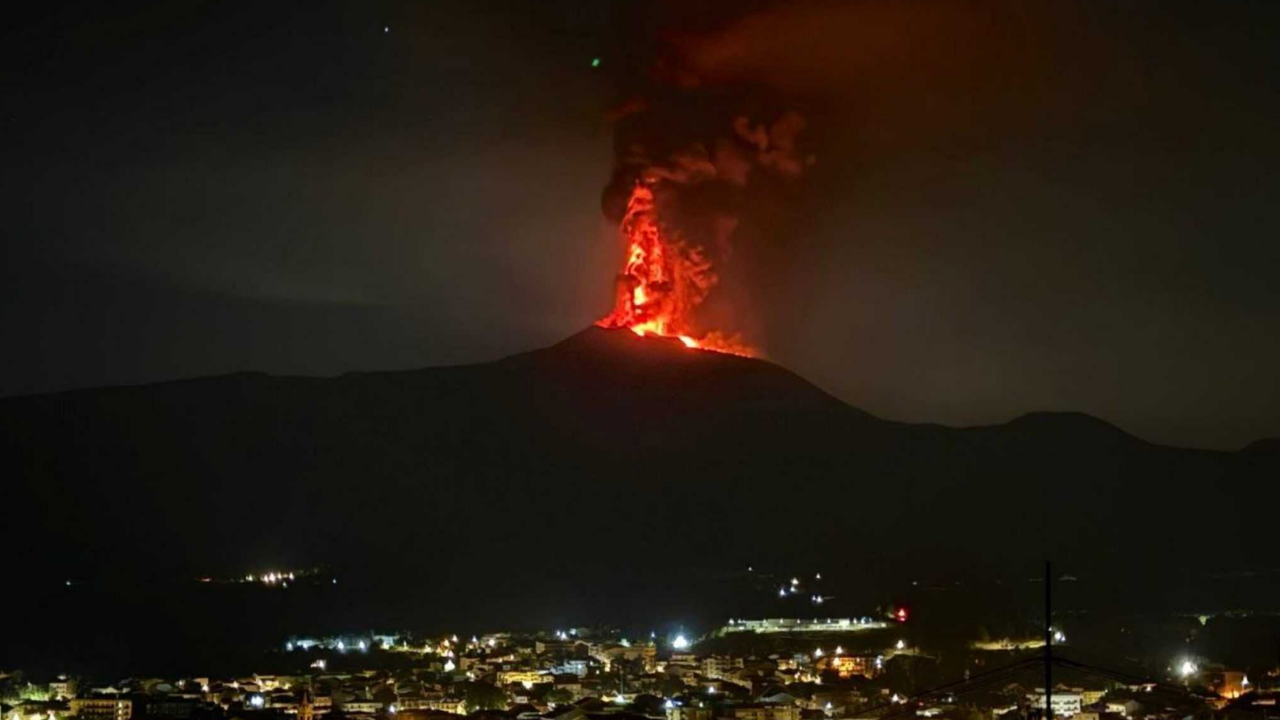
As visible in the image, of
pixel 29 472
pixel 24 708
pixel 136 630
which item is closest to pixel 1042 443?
pixel 29 472

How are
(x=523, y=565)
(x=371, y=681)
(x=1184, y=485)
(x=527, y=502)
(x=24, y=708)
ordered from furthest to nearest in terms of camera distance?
(x=1184, y=485), (x=527, y=502), (x=523, y=565), (x=371, y=681), (x=24, y=708)

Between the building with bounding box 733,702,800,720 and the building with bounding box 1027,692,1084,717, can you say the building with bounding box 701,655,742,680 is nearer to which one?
the building with bounding box 733,702,800,720

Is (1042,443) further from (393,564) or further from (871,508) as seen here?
(393,564)

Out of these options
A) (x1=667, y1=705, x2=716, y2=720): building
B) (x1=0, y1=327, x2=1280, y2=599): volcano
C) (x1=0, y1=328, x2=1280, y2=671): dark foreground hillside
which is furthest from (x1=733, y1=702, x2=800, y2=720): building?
(x1=0, y1=327, x2=1280, y2=599): volcano

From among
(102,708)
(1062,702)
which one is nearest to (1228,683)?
(1062,702)

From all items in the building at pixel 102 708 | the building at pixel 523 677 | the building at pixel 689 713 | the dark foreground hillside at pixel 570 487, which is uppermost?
the dark foreground hillside at pixel 570 487

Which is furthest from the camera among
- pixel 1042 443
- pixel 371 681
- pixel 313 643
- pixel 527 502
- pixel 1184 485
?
pixel 1042 443

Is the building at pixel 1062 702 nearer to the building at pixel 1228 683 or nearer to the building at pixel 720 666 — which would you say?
the building at pixel 1228 683

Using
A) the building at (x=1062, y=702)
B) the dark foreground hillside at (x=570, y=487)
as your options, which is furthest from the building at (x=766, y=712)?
the dark foreground hillside at (x=570, y=487)
